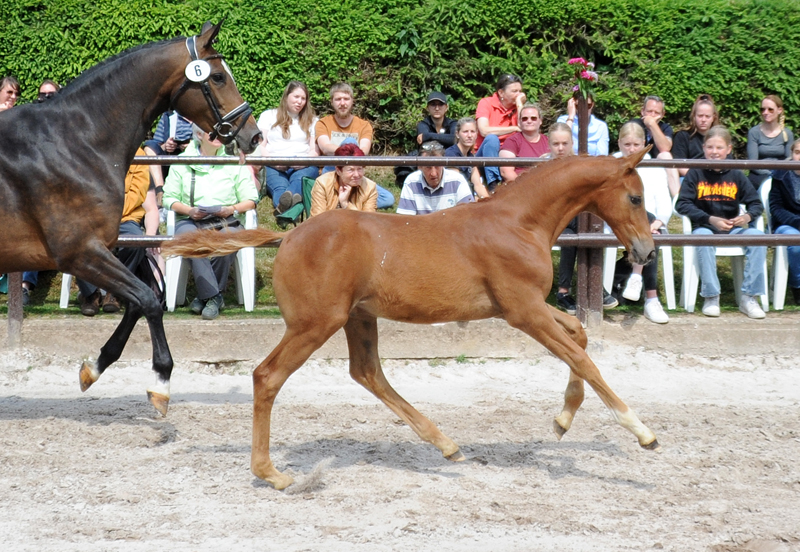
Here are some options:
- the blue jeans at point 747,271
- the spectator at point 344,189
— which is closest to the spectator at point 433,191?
the spectator at point 344,189

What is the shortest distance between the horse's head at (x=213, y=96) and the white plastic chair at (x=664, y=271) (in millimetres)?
3310

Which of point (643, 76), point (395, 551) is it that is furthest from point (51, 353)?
point (643, 76)

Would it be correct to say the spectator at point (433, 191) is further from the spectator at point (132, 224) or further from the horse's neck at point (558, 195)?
the horse's neck at point (558, 195)

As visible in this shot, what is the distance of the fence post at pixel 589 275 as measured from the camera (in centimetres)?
705

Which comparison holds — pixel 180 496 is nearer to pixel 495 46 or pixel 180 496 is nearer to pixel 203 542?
pixel 203 542

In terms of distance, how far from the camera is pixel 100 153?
5156 millimetres

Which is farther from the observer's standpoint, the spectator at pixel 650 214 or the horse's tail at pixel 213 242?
the spectator at pixel 650 214

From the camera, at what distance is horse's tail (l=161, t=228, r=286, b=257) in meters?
4.53

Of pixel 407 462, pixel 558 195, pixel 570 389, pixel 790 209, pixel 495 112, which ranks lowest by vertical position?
pixel 407 462

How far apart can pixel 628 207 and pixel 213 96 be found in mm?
2417

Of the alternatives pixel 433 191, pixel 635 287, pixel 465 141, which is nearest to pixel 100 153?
pixel 433 191

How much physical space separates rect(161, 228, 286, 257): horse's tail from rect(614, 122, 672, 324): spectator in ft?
11.4

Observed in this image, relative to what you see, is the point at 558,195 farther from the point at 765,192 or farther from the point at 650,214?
the point at 765,192

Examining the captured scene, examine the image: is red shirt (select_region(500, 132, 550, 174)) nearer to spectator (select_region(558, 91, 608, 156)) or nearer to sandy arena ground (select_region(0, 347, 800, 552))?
spectator (select_region(558, 91, 608, 156))
